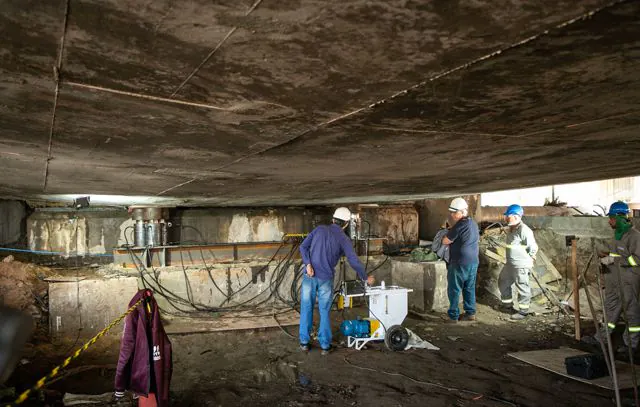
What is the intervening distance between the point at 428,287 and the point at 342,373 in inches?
143

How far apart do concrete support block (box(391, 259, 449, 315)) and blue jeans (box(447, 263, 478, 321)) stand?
69 centimetres

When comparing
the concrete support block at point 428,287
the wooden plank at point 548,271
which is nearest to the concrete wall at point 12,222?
the concrete support block at point 428,287

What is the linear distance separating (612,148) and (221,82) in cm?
273

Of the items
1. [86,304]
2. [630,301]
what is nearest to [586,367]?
[630,301]

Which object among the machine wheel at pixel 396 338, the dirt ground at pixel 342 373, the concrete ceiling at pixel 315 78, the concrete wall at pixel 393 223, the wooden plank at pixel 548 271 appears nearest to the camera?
the concrete ceiling at pixel 315 78

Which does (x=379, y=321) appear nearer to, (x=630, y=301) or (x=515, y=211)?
(x=630, y=301)

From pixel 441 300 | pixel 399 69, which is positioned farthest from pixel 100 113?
pixel 441 300

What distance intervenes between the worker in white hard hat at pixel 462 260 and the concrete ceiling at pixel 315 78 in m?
4.18

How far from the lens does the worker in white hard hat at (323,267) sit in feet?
17.4

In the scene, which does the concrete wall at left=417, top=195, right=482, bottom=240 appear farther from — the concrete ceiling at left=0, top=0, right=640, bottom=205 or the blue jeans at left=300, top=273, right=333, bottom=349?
the concrete ceiling at left=0, top=0, right=640, bottom=205

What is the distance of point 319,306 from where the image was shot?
212 inches

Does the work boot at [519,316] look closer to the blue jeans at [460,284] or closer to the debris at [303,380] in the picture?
the blue jeans at [460,284]

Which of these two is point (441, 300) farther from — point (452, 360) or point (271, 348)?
point (271, 348)

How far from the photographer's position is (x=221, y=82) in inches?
54.3
